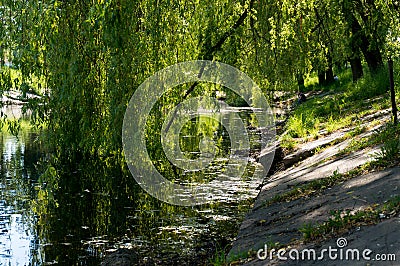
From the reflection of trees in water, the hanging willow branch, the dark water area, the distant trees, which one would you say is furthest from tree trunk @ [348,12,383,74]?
the hanging willow branch

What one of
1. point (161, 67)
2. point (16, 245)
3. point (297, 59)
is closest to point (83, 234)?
point (16, 245)

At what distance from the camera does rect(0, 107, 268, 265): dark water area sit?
810 cm

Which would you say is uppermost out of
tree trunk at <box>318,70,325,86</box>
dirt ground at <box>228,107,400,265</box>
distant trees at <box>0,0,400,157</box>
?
distant trees at <box>0,0,400,157</box>

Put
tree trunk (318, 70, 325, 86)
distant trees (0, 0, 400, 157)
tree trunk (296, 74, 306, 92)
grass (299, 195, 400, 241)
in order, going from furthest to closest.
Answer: tree trunk (318, 70, 325, 86), tree trunk (296, 74, 306, 92), distant trees (0, 0, 400, 157), grass (299, 195, 400, 241)

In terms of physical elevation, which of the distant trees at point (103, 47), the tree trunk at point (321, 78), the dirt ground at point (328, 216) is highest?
the distant trees at point (103, 47)

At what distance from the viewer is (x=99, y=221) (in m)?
10.1

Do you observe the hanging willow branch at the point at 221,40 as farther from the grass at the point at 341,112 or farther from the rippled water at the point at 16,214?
the grass at the point at 341,112

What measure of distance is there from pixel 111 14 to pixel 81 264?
3.41 metres

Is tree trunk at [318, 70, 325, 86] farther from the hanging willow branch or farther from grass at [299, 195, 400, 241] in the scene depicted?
grass at [299, 195, 400, 241]

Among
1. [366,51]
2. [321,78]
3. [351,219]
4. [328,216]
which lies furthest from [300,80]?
[351,219]

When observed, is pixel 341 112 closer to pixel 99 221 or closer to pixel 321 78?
pixel 99 221

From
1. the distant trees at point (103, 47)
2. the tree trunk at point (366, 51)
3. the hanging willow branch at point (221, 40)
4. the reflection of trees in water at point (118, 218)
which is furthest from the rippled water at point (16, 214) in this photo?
the tree trunk at point (366, 51)

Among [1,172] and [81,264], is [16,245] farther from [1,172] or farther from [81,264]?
[1,172]

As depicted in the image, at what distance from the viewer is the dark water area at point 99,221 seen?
810 centimetres
